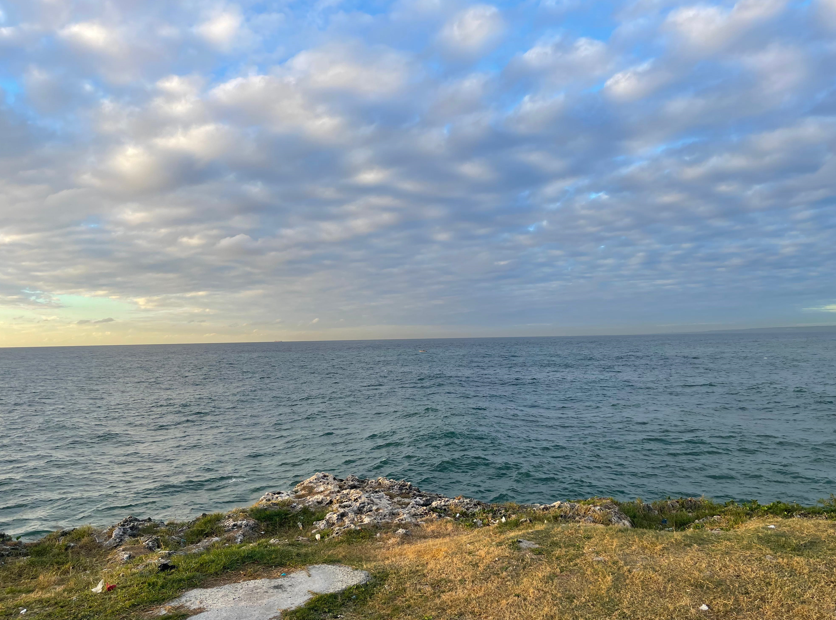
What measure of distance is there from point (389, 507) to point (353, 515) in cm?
194

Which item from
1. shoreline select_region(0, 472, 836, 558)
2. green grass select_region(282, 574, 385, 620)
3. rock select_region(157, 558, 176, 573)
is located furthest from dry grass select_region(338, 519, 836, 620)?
rock select_region(157, 558, 176, 573)

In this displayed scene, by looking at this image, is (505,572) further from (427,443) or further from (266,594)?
(427,443)

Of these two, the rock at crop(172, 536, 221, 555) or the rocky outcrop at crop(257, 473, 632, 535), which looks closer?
the rock at crop(172, 536, 221, 555)

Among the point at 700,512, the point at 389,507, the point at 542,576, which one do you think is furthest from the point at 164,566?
the point at 700,512

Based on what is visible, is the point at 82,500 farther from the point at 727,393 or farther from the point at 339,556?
the point at 727,393

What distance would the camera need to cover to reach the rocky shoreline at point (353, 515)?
18156 millimetres

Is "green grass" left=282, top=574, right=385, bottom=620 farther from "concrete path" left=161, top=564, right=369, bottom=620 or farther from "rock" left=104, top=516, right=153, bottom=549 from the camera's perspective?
"rock" left=104, top=516, right=153, bottom=549

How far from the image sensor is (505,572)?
12.6 meters


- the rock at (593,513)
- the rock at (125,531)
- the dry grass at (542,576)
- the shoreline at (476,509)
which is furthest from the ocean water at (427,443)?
the dry grass at (542,576)

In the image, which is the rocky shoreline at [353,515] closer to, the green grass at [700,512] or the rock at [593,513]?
the rock at [593,513]

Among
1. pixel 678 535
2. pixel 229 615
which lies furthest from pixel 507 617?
pixel 678 535

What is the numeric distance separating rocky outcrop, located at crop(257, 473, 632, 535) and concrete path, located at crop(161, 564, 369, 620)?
5.31m

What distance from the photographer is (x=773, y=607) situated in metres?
10.1

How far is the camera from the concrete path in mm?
11038
